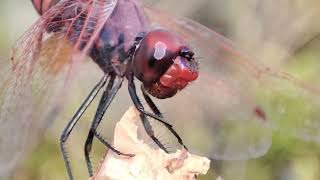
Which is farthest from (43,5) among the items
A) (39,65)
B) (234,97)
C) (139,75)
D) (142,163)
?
(142,163)

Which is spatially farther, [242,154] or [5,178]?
[5,178]

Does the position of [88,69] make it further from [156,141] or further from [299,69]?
[299,69]

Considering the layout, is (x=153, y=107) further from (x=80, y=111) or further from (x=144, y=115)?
(x=80, y=111)

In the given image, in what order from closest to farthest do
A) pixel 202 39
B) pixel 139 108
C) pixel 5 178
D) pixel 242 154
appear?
pixel 139 108, pixel 202 39, pixel 242 154, pixel 5 178

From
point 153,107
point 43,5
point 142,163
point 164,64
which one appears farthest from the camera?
point 43,5

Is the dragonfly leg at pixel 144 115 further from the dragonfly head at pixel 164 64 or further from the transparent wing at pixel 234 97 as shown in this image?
the transparent wing at pixel 234 97

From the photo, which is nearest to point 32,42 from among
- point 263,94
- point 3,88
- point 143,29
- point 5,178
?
point 3,88
